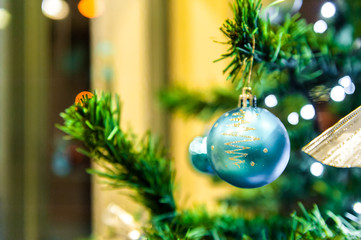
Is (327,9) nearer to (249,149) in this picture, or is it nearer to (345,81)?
(345,81)

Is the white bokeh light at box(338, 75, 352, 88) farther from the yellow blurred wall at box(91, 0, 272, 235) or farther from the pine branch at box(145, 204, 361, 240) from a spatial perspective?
the yellow blurred wall at box(91, 0, 272, 235)

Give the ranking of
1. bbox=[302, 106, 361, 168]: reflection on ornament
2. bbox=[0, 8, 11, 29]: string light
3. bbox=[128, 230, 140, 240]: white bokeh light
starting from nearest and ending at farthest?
bbox=[302, 106, 361, 168]: reflection on ornament < bbox=[128, 230, 140, 240]: white bokeh light < bbox=[0, 8, 11, 29]: string light

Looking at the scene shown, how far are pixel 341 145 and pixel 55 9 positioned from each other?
877mm

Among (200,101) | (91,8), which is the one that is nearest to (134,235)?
(200,101)

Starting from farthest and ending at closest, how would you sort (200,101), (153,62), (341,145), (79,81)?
(153,62), (79,81), (200,101), (341,145)

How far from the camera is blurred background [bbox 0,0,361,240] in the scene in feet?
2.91

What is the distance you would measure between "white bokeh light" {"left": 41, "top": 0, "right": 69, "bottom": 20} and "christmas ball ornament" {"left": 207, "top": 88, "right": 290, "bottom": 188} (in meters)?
0.78

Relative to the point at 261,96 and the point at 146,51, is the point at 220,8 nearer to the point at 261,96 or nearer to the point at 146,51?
the point at 146,51

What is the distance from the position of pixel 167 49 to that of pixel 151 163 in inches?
36.5

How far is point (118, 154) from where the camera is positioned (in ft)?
1.22

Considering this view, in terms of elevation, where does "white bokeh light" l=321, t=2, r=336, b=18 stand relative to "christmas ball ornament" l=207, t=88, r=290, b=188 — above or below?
above

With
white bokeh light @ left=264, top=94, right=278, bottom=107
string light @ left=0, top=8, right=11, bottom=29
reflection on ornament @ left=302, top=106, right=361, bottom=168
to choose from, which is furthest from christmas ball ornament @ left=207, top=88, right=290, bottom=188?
string light @ left=0, top=8, right=11, bottom=29

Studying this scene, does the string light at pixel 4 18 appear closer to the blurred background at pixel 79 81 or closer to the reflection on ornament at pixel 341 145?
the blurred background at pixel 79 81

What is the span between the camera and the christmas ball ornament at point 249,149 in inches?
12.1
